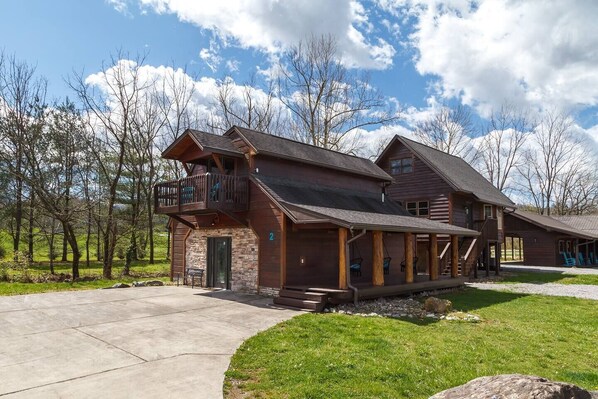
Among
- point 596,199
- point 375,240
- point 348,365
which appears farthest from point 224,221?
point 596,199

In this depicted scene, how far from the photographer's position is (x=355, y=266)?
14.0 metres

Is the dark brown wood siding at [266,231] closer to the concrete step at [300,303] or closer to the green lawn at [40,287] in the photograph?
the concrete step at [300,303]

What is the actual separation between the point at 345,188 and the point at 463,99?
22.3 m

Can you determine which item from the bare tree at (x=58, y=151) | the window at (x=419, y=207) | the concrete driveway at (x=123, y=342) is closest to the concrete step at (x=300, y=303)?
the concrete driveway at (x=123, y=342)

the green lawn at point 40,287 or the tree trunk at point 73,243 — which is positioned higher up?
the tree trunk at point 73,243

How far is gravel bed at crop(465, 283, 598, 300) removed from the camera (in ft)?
47.4

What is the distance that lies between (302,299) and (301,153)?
20.6 feet

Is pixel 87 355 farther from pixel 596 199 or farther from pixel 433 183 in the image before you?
pixel 596 199

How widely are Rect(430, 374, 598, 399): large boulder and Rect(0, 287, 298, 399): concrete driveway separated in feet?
9.26

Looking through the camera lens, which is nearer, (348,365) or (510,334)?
(348,365)

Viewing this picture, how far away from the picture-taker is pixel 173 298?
39.0 ft

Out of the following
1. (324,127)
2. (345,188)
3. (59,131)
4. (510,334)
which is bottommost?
(510,334)

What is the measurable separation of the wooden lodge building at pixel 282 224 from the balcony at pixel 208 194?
3 centimetres

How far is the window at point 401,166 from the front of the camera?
23008 millimetres
